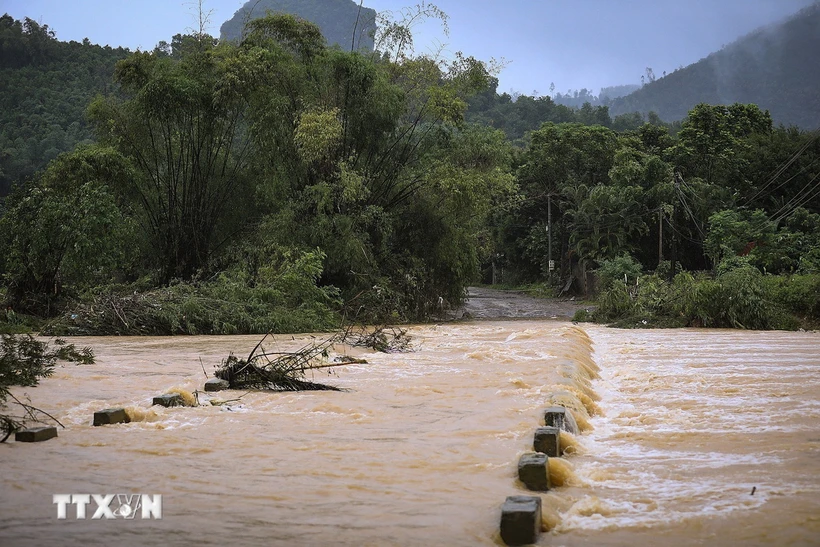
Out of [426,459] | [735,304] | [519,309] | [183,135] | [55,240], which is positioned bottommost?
[519,309]

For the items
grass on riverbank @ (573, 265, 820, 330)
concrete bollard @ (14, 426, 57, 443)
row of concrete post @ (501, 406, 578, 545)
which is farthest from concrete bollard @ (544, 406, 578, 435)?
grass on riverbank @ (573, 265, 820, 330)

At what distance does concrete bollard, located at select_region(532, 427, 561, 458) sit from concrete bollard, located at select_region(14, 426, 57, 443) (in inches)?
118

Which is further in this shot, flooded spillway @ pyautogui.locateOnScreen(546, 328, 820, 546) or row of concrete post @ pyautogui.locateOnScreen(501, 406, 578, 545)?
flooded spillway @ pyautogui.locateOnScreen(546, 328, 820, 546)

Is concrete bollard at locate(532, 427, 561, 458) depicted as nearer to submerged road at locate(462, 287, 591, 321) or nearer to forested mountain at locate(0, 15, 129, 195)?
submerged road at locate(462, 287, 591, 321)

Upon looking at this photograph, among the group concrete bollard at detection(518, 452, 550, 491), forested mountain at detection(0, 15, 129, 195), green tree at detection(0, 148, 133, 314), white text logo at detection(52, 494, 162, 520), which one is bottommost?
white text logo at detection(52, 494, 162, 520)

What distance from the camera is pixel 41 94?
98.3 feet

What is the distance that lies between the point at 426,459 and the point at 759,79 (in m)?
99.9

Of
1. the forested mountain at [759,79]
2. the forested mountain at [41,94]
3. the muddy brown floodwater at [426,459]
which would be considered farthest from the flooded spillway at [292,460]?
the forested mountain at [759,79]

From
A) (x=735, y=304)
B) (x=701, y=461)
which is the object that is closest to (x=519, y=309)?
(x=735, y=304)

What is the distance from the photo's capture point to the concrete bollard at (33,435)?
4.86 meters

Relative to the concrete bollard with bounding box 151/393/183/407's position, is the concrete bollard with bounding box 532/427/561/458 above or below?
above

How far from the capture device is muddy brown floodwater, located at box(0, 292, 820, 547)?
A: 10.6 ft

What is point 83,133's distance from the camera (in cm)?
2873

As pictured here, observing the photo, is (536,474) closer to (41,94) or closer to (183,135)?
(183,135)
